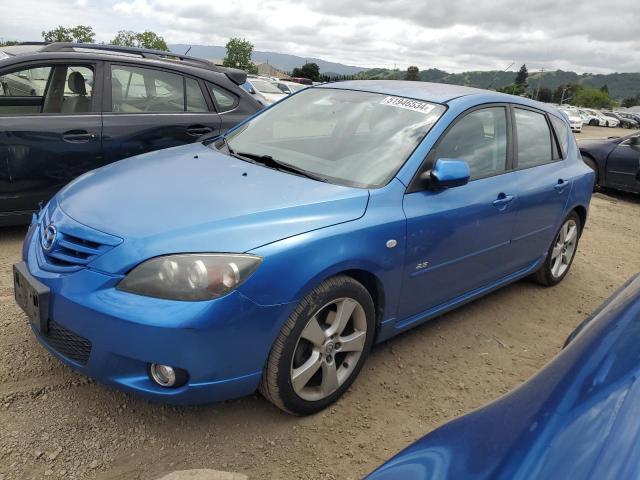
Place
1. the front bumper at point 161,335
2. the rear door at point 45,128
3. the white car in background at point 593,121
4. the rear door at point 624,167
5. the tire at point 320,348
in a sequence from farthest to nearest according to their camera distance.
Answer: the white car in background at point 593,121 < the rear door at point 624,167 < the rear door at point 45,128 < the tire at point 320,348 < the front bumper at point 161,335

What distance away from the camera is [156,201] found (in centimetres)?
257

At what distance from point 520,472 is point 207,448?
1.62 m

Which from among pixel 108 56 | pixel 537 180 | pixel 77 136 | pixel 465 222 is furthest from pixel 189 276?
pixel 108 56

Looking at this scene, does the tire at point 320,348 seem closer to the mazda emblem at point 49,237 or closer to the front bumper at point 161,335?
→ the front bumper at point 161,335

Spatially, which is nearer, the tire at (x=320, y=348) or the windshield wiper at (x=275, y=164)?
the tire at (x=320, y=348)

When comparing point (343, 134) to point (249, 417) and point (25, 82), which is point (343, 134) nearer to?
point (249, 417)

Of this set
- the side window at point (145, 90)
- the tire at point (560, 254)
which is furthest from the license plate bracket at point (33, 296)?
the tire at point (560, 254)

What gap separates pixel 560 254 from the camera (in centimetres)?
475

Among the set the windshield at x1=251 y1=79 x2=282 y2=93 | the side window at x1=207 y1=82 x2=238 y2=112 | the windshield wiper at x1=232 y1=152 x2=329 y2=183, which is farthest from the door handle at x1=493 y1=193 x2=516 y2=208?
the windshield at x1=251 y1=79 x2=282 y2=93

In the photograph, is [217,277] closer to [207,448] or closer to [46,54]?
[207,448]

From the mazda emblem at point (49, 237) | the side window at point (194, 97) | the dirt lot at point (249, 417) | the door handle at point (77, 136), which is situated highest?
the side window at point (194, 97)

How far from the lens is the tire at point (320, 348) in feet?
7.92

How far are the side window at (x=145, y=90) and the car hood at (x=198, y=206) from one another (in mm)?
1926

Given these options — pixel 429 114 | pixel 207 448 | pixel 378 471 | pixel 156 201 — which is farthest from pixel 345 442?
pixel 429 114
